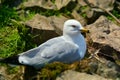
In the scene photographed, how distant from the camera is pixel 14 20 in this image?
6664 mm

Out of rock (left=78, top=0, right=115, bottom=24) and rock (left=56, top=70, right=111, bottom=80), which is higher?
rock (left=78, top=0, right=115, bottom=24)

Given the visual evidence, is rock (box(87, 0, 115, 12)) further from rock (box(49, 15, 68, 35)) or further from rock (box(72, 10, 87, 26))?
rock (box(49, 15, 68, 35))

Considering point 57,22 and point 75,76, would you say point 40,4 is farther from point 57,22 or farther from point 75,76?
point 75,76

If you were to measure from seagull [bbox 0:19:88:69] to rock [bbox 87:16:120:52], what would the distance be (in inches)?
17.0

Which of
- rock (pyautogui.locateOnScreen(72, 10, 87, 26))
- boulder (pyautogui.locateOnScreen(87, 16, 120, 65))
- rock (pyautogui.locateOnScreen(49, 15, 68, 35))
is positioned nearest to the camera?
boulder (pyautogui.locateOnScreen(87, 16, 120, 65))

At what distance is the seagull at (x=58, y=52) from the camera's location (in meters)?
5.11

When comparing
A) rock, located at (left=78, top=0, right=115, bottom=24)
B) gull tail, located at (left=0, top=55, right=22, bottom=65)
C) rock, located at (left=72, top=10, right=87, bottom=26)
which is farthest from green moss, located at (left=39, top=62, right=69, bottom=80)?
rock, located at (left=78, top=0, right=115, bottom=24)

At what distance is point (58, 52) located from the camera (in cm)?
516

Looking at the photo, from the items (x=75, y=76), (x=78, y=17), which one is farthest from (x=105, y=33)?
(x=75, y=76)

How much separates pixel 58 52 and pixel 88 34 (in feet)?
3.18

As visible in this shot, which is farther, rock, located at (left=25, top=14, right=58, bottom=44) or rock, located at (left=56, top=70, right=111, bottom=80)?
rock, located at (left=25, top=14, right=58, bottom=44)

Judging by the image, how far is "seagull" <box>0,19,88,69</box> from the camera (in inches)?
201

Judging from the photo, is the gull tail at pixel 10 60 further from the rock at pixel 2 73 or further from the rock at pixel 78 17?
the rock at pixel 78 17

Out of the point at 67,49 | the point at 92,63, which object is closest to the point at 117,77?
the point at 92,63
